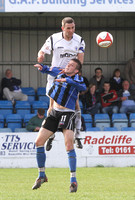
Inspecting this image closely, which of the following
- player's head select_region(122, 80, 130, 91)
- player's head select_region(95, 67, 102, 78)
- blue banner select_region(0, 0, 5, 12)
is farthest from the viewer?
player's head select_region(95, 67, 102, 78)

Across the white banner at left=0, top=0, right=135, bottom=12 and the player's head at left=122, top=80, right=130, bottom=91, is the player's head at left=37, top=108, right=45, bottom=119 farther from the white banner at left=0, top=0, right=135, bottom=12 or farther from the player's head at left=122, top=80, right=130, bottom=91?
the player's head at left=122, top=80, right=130, bottom=91

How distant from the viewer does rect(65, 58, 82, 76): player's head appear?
7750mm

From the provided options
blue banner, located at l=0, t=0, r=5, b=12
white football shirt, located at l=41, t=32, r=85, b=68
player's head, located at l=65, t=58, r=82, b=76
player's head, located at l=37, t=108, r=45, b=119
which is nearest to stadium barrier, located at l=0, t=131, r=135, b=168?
player's head, located at l=37, t=108, r=45, b=119

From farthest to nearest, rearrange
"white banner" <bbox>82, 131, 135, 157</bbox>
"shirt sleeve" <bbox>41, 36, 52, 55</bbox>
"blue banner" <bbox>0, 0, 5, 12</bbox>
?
"blue banner" <bbox>0, 0, 5, 12</bbox>, "white banner" <bbox>82, 131, 135, 157</bbox>, "shirt sleeve" <bbox>41, 36, 52, 55</bbox>

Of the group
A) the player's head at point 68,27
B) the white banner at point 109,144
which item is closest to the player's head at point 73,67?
the player's head at point 68,27

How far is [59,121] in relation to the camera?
25.6 ft

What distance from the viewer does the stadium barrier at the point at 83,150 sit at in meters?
14.3

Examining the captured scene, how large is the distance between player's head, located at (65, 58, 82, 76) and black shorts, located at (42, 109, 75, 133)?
2.04ft

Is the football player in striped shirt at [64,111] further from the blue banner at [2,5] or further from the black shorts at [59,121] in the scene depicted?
the blue banner at [2,5]

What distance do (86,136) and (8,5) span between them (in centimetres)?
446

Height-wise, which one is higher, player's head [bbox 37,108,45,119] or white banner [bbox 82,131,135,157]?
player's head [bbox 37,108,45,119]

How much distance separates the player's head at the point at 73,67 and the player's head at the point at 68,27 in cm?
58

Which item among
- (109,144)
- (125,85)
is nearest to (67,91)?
(109,144)

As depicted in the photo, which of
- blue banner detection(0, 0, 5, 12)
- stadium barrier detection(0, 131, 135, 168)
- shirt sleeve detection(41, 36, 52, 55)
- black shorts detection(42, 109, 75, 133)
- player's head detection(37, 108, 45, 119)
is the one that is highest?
blue banner detection(0, 0, 5, 12)
